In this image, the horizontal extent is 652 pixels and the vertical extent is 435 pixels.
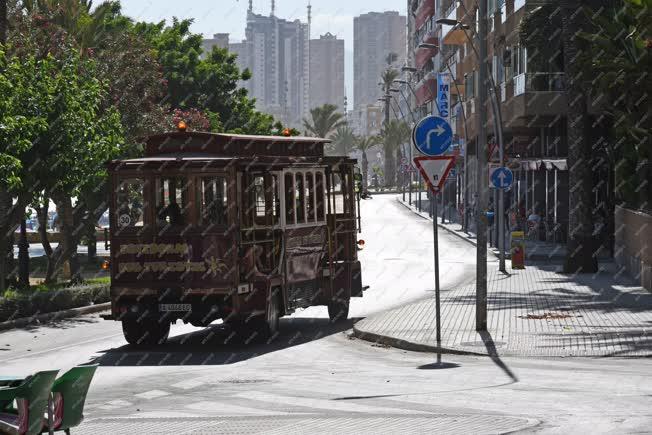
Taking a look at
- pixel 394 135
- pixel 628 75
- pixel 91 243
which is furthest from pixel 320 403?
pixel 394 135

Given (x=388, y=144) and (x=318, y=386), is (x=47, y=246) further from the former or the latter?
(x=388, y=144)

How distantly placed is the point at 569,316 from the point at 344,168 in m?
4.68

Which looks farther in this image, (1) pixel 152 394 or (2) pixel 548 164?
(2) pixel 548 164

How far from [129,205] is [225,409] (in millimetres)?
7644

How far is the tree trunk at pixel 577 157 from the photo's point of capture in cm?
3578

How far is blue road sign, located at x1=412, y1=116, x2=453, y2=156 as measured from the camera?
63.8 ft

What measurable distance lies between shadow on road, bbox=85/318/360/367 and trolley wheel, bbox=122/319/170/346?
17 cm

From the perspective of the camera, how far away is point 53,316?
26234 mm

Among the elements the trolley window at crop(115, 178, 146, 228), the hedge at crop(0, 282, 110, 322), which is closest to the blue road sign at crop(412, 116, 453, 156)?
the trolley window at crop(115, 178, 146, 228)

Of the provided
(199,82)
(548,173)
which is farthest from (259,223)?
(199,82)

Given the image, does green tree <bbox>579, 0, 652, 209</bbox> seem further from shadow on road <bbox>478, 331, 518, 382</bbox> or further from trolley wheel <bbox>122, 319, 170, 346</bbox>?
trolley wheel <bbox>122, 319, 170, 346</bbox>

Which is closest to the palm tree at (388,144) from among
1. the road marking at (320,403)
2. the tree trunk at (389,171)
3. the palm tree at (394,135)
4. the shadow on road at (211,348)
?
the tree trunk at (389,171)

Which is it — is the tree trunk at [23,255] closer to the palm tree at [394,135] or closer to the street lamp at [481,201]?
the street lamp at [481,201]

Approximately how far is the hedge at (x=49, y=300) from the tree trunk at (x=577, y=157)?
13369mm
